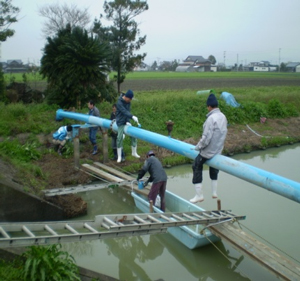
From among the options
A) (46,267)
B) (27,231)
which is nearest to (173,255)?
(46,267)

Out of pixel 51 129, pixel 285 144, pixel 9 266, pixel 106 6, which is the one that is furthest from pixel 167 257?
pixel 106 6

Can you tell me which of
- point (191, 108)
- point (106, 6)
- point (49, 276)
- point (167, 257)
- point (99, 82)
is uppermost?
point (106, 6)

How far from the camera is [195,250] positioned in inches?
261

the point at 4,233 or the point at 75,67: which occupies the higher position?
the point at 75,67

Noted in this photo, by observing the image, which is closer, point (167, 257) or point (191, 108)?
point (167, 257)

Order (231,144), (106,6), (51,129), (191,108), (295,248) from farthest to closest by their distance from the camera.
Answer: (106,6)
(191,108)
(231,144)
(51,129)
(295,248)

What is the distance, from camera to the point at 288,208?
8398 mm

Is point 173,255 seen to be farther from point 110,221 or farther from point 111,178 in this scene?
point 111,178

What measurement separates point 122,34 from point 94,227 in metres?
15.3

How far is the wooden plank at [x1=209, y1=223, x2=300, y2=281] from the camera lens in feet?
16.5

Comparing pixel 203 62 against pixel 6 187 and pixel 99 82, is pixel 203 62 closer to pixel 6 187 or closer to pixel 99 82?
pixel 99 82

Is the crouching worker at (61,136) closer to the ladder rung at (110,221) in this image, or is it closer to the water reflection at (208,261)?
the water reflection at (208,261)

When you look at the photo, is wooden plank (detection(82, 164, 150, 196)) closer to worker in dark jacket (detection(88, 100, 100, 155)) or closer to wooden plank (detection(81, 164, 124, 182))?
wooden plank (detection(81, 164, 124, 182))

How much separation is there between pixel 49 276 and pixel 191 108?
43.5 ft
